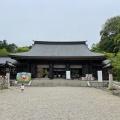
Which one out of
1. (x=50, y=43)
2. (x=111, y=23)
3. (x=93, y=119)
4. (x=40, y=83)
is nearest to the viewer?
(x=93, y=119)

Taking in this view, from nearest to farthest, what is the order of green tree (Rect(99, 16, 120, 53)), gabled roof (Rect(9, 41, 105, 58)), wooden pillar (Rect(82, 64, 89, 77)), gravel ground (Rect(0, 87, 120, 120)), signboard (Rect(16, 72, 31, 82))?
gravel ground (Rect(0, 87, 120, 120)) < signboard (Rect(16, 72, 31, 82)) < gabled roof (Rect(9, 41, 105, 58)) < wooden pillar (Rect(82, 64, 89, 77)) < green tree (Rect(99, 16, 120, 53))

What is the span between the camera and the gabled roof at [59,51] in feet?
105

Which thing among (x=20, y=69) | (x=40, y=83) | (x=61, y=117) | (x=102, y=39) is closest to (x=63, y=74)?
(x=20, y=69)

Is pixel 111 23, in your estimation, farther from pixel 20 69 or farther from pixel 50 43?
pixel 20 69

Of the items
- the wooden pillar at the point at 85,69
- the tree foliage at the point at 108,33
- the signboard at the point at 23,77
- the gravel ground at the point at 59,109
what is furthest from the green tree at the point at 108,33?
the gravel ground at the point at 59,109

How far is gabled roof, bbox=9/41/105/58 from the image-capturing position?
32000 mm

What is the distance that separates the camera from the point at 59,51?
3588cm

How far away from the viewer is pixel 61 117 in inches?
297

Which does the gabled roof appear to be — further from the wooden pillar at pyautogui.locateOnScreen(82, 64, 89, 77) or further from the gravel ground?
the gravel ground

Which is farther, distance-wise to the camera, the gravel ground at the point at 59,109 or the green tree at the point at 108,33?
the green tree at the point at 108,33

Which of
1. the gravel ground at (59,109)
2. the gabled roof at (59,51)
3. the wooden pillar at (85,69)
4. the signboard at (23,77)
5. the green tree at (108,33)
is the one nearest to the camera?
the gravel ground at (59,109)

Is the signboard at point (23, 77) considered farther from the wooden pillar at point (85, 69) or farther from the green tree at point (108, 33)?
the green tree at point (108, 33)

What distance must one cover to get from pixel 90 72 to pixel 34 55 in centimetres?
931

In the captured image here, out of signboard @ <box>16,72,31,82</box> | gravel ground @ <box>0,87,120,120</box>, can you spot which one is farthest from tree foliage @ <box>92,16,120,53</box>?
gravel ground @ <box>0,87,120,120</box>
